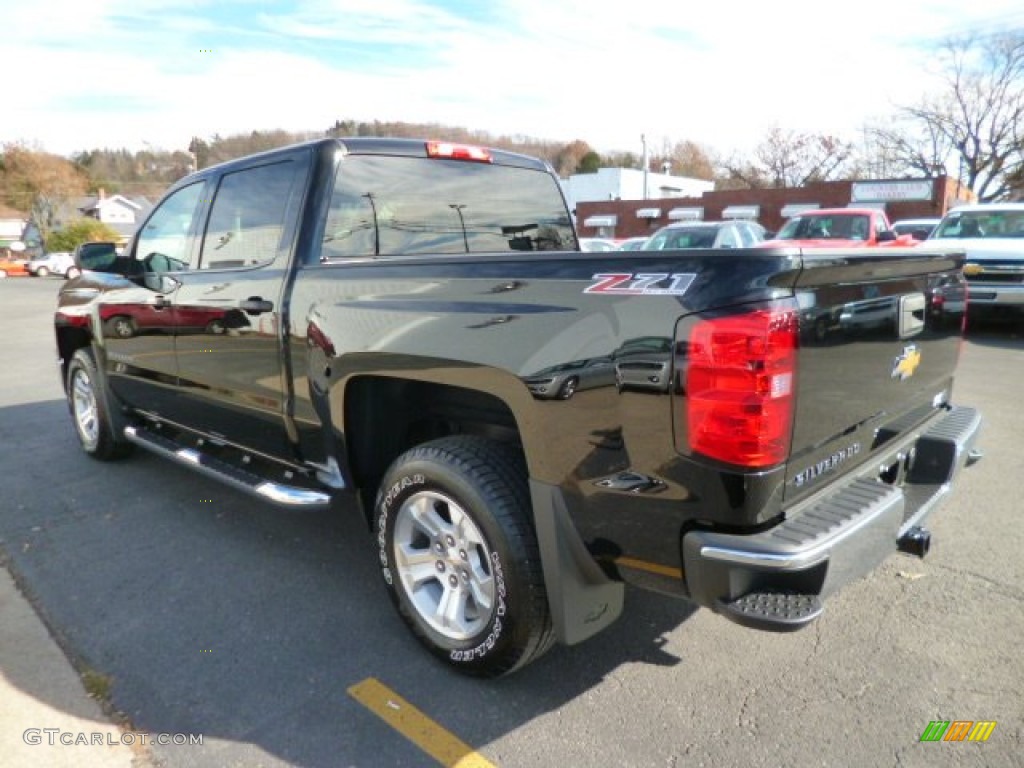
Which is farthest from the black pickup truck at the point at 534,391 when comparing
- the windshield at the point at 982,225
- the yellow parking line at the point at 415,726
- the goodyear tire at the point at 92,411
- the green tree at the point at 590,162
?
the green tree at the point at 590,162

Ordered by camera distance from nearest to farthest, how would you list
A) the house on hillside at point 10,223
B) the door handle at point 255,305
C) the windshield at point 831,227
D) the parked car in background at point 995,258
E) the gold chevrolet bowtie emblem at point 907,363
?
the gold chevrolet bowtie emblem at point 907,363
the door handle at point 255,305
the parked car in background at point 995,258
the windshield at point 831,227
the house on hillside at point 10,223

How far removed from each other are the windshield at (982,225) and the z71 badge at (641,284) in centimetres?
1182

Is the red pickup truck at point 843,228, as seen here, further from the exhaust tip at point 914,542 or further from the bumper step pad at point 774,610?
the bumper step pad at point 774,610

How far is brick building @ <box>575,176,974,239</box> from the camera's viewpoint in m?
34.8

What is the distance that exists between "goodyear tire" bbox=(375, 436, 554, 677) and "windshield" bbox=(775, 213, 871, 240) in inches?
A: 492

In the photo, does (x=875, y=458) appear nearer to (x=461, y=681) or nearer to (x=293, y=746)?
(x=461, y=681)

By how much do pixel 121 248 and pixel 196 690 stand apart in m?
3.46

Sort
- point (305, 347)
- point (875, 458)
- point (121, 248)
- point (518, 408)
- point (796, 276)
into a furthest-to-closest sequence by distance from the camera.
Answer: point (121, 248) → point (305, 347) → point (875, 458) → point (518, 408) → point (796, 276)

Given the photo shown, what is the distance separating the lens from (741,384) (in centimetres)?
186

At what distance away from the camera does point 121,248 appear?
4.95 m

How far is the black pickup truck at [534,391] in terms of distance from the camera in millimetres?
1925

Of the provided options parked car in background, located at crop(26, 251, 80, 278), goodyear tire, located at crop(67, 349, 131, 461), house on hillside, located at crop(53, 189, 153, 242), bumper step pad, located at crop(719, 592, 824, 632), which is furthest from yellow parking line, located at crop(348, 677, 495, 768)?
house on hillside, located at crop(53, 189, 153, 242)

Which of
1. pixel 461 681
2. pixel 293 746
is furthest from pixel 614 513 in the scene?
pixel 293 746

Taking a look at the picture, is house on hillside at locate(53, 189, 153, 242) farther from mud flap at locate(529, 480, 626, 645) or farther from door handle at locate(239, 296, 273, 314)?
mud flap at locate(529, 480, 626, 645)
